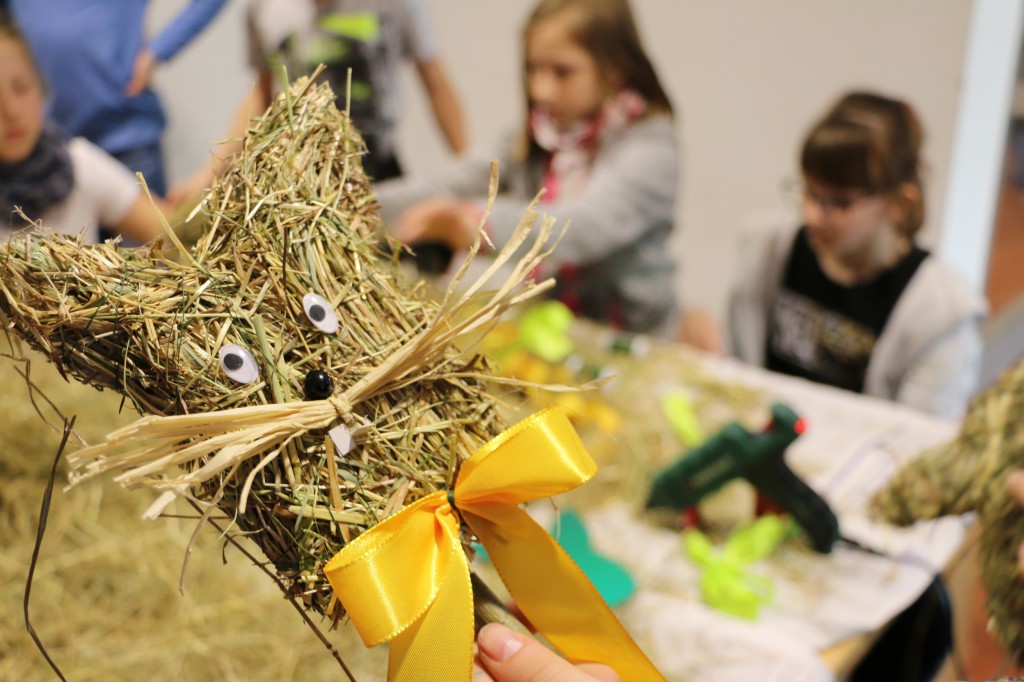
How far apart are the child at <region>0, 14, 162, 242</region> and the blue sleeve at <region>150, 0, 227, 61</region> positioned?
6.2 inches

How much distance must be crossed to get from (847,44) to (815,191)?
70 centimetres

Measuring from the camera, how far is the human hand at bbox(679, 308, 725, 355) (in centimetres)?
189

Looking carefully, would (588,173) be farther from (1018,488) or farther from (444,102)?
(1018,488)

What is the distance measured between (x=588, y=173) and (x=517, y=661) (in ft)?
3.86

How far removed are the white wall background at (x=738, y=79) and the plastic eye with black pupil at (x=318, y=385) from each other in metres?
1.11

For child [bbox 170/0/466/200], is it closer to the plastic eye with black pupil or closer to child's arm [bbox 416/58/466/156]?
child's arm [bbox 416/58/466/156]

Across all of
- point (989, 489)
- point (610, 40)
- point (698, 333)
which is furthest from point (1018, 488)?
point (698, 333)

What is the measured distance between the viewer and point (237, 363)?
0.45m

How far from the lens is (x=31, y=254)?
422 mm

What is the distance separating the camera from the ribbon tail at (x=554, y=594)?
1.70ft

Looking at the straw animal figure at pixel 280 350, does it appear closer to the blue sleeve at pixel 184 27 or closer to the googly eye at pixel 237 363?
the googly eye at pixel 237 363

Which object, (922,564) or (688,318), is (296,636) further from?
(688,318)

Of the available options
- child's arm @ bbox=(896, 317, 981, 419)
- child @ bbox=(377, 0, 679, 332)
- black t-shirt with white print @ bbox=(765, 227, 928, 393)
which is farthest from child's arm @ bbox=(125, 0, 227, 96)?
child's arm @ bbox=(896, 317, 981, 419)

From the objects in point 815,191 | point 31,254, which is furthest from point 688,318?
point 31,254
